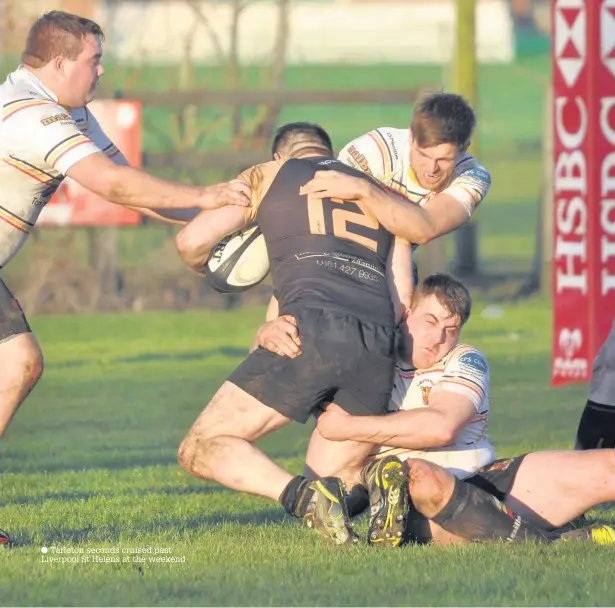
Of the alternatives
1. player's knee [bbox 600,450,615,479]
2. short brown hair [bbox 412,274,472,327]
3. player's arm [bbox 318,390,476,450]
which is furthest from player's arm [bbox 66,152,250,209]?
player's knee [bbox 600,450,615,479]

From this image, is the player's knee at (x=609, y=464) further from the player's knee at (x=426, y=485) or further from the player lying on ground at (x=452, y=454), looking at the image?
the player's knee at (x=426, y=485)

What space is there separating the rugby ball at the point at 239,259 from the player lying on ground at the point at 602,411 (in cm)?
196

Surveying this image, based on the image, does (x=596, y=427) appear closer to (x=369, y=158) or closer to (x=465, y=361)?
(x=465, y=361)

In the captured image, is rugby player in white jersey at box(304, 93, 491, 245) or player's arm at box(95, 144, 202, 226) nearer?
rugby player in white jersey at box(304, 93, 491, 245)

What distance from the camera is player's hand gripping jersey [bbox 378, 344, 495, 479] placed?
712 cm

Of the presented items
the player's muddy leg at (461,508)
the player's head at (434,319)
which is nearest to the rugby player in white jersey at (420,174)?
the player's head at (434,319)

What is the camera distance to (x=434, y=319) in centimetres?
720

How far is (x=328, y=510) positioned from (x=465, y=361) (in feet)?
3.11

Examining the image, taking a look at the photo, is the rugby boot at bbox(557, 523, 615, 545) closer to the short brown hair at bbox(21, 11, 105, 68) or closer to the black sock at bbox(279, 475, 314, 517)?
the black sock at bbox(279, 475, 314, 517)

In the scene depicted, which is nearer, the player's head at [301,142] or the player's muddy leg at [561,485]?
the player's muddy leg at [561,485]

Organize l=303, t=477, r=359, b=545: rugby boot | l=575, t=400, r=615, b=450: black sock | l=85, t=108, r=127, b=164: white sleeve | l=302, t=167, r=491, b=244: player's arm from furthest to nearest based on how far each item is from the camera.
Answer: l=575, t=400, r=615, b=450: black sock < l=85, t=108, r=127, b=164: white sleeve < l=302, t=167, r=491, b=244: player's arm < l=303, t=477, r=359, b=545: rugby boot

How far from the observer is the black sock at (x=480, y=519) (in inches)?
273

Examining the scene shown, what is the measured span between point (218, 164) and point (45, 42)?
1318cm

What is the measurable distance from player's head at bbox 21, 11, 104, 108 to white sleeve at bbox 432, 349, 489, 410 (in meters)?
1.96
